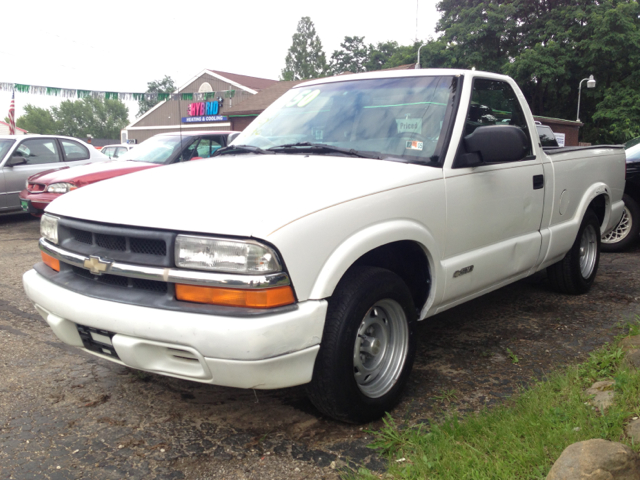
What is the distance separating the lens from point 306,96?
4.10 m

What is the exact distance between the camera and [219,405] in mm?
3111

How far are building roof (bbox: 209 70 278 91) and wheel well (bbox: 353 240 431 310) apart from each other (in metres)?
35.8

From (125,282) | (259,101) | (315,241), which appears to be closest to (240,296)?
(315,241)

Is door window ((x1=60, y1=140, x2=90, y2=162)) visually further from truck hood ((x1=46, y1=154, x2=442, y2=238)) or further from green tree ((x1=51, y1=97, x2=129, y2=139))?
green tree ((x1=51, y1=97, x2=129, y2=139))

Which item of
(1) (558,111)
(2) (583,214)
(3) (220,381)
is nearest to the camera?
(3) (220,381)

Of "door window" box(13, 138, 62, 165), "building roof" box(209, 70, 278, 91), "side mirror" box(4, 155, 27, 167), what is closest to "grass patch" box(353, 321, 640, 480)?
"side mirror" box(4, 155, 27, 167)

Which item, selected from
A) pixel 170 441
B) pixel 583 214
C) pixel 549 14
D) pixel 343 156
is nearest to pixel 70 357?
pixel 170 441

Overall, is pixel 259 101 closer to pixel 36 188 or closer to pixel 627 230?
pixel 36 188

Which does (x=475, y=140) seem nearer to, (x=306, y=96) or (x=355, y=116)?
(x=355, y=116)

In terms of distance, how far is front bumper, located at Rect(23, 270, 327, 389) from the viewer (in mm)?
2291

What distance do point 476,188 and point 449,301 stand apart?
2.24 ft

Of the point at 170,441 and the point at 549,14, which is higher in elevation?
the point at 549,14

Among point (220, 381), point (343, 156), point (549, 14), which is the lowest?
point (220, 381)

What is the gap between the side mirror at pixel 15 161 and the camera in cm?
1017
